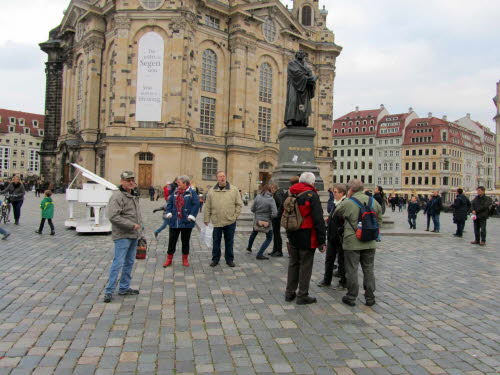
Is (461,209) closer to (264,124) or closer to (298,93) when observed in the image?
(298,93)

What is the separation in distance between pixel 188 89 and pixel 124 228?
3248 cm

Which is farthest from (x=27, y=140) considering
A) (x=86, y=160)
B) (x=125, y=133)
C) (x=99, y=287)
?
(x=99, y=287)

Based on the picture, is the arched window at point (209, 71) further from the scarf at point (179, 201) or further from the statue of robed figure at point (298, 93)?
the scarf at point (179, 201)

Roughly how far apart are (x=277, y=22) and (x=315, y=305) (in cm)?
4348

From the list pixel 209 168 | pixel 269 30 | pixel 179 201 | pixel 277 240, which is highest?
pixel 269 30

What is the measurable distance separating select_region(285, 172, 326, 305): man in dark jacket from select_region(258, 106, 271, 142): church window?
37.7m

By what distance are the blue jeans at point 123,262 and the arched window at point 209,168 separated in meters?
33.5

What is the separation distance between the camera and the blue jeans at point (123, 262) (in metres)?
5.67

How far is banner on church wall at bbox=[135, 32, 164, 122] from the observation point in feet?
119

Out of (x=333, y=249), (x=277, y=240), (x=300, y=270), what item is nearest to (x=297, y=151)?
(x=277, y=240)

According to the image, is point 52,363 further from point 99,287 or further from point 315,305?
point 315,305

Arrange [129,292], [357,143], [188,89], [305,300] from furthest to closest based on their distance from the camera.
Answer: [357,143] < [188,89] < [129,292] < [305,300]

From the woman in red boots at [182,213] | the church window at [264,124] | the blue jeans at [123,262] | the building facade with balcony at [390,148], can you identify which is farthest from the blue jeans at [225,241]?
the building facade with balcony at [390,148]

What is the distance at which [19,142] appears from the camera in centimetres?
8812
